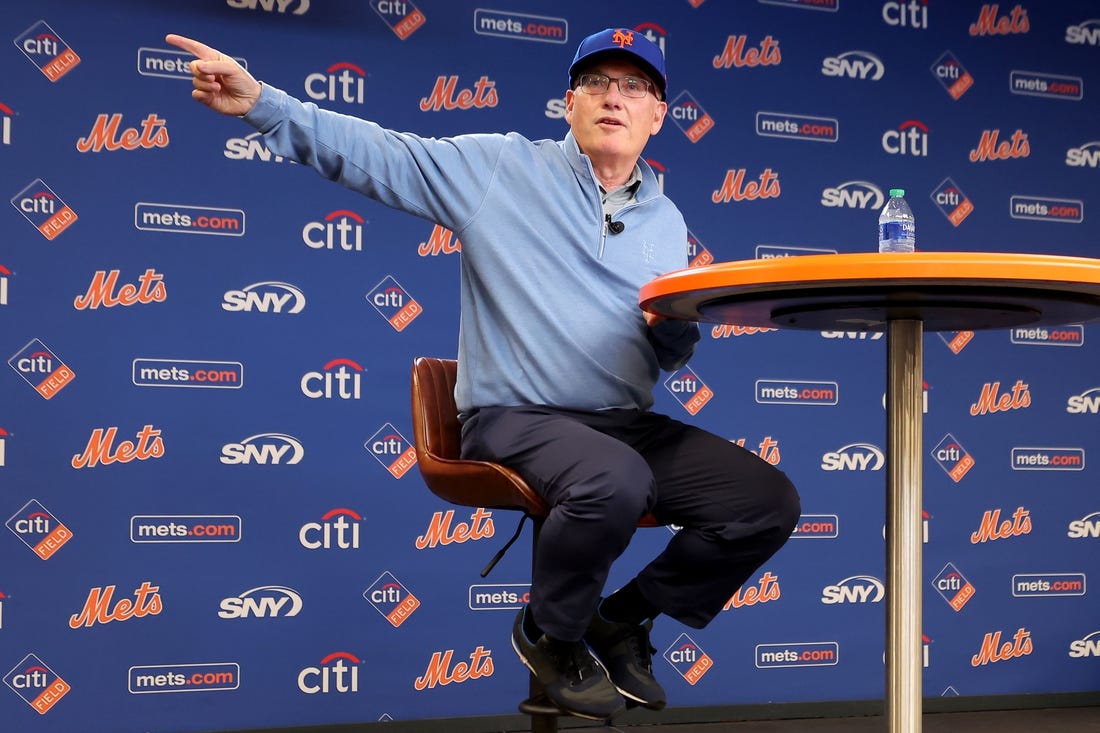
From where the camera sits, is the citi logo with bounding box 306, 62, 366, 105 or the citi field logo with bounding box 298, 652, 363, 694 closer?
the citi field logo with bounding box 298, 652, 363, 694

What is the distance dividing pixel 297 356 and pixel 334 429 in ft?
0.82

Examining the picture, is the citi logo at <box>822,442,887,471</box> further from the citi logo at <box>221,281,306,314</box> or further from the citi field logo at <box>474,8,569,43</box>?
the citi logo at <box>221,281,306,314</box>

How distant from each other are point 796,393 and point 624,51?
1.82 m

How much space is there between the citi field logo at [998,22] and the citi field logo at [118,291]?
9.94 ft

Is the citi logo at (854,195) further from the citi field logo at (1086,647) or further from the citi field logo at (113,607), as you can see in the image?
the citi field logo at (113,607)

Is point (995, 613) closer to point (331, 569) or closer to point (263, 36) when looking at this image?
point (331, 569)

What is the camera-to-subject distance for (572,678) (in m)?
1.84

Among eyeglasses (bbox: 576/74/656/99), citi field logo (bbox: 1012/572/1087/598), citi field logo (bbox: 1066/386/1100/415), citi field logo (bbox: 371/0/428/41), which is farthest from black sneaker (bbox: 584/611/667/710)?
citi field logo (bbox: 1066/386/1100/415)

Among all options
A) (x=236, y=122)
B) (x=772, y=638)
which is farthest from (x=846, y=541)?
(x=236, y=122)

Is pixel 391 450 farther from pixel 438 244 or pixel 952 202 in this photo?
pixel 952 202

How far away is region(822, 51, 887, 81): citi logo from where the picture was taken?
380 centimetres

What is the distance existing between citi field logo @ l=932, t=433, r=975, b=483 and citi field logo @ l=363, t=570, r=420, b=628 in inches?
75.3

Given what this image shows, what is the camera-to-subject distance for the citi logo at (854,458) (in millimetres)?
3678

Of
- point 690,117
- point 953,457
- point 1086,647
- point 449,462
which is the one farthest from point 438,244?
point 1086,647
